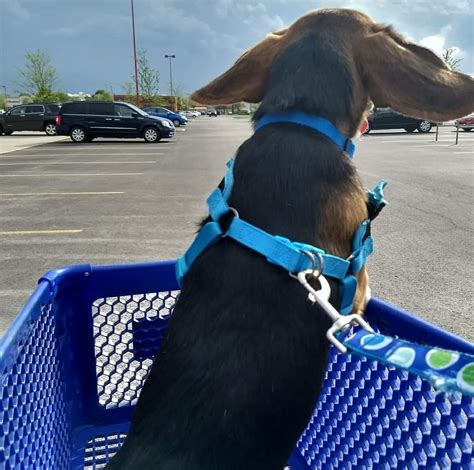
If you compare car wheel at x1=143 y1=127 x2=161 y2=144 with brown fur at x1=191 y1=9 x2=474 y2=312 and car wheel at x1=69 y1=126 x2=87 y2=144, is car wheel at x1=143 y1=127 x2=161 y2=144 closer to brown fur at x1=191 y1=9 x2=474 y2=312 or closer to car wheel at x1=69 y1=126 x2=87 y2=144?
car wheel at x1=69 y1=126 x2=87 y2=144

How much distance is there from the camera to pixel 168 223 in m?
7.90

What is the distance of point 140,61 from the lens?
196 feet

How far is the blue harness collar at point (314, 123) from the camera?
2230mm

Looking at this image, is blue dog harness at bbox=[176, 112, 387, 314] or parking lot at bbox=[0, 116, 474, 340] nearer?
blue dog harness at bbox=[176, 112, 387, 314]

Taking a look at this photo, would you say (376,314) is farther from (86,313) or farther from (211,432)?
(86,313)

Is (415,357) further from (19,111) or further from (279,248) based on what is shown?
(19,111)

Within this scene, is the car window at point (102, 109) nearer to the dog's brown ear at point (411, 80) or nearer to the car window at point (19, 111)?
the car window at point (19, 111)

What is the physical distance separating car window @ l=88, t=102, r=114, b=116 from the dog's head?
24.0 m

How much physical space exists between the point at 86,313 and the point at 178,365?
94cm

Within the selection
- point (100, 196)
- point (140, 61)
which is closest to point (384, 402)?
point (100, 196)

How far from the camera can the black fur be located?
1631 millimetres

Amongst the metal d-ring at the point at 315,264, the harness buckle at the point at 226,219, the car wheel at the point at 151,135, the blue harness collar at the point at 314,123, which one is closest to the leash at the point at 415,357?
the metal d-ring at the point at 315,264

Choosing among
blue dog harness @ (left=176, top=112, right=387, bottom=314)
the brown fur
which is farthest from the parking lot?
blue dog harness @ (left=176, top=112, right=387, bottom=314)

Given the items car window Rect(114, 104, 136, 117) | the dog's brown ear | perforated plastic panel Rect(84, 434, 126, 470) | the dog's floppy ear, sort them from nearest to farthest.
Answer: the dog's brown ear < perforated plastic panel Rect(84, 434, 126, 470) < the dog's floppy ear < car window Rect(114, 104, 136, 117)
